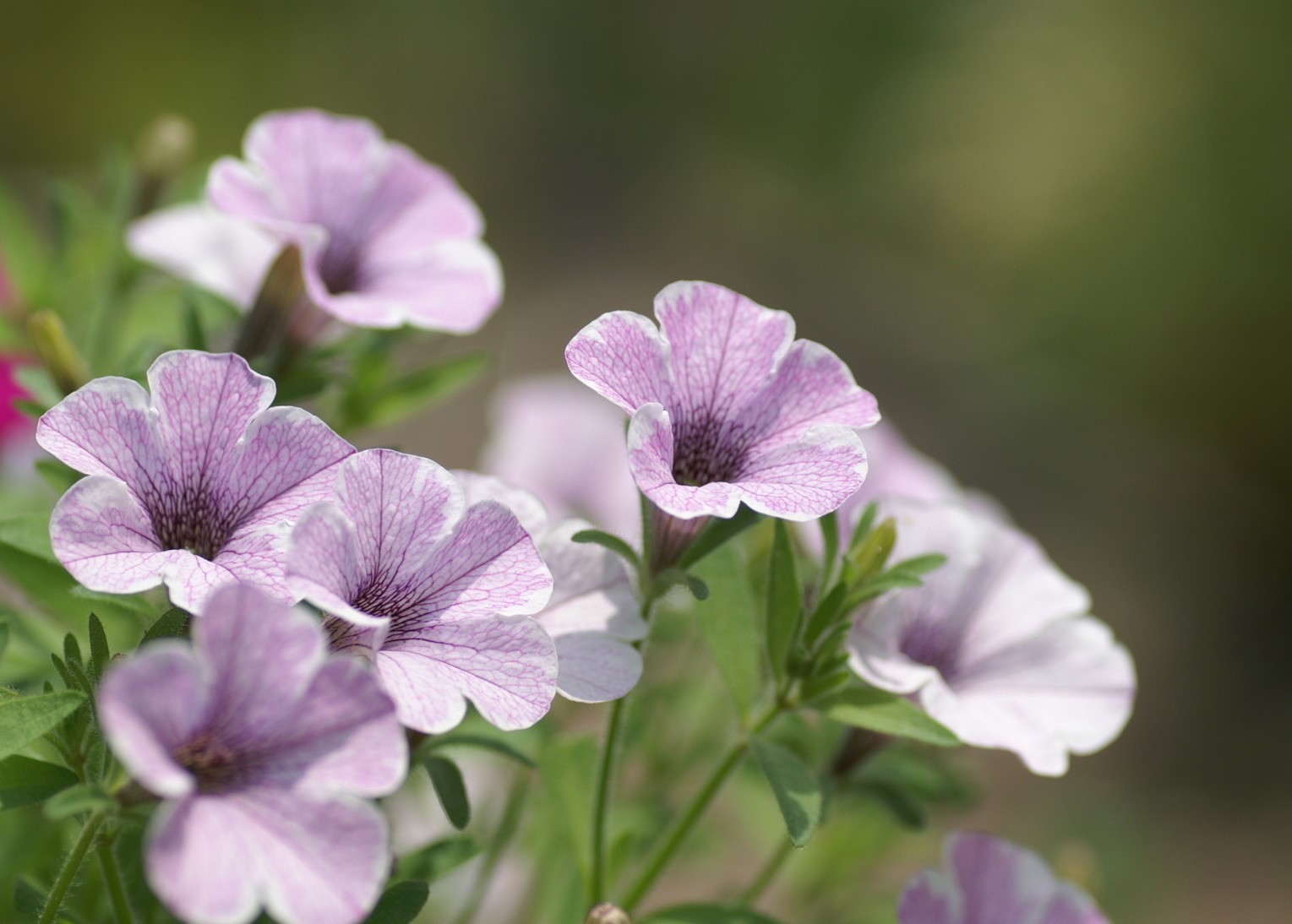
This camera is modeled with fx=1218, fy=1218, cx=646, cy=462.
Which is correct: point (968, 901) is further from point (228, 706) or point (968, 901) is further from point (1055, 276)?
point (1055, 276)

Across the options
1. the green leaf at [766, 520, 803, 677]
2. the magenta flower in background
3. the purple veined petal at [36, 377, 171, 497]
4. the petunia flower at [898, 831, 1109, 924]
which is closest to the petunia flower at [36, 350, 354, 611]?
the purple veined petal at [36, 377, 171, 497]

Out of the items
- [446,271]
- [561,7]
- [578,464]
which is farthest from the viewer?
[561,7]

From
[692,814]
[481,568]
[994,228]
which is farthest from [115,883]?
[994,228]

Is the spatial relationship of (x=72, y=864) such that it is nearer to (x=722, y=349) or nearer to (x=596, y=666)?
(x=596, y=666)

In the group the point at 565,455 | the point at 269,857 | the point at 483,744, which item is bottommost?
the point at 565,455

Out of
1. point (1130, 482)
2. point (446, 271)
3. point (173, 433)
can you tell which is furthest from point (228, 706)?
point (1130, 482)

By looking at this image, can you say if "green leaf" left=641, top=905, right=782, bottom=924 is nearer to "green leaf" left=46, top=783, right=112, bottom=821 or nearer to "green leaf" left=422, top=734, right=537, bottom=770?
"green leaf" left=422, top=734, right=537, bottom=770
